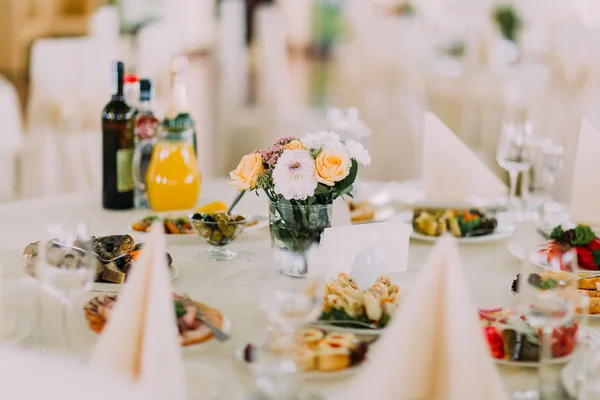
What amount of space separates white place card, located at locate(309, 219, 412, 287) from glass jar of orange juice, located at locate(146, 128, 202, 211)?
0.59m

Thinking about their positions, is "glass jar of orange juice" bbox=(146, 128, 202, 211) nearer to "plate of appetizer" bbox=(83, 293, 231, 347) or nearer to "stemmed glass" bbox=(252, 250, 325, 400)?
"plate of appetizer" bbox=(83, 293, 231, 347)

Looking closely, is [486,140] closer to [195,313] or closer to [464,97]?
[464,97]

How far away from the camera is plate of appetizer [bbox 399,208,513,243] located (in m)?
1.82

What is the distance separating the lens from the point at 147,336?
96 centimetres

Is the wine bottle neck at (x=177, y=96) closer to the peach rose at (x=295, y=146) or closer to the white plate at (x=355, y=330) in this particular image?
the peach rose at (x=295, y=146)

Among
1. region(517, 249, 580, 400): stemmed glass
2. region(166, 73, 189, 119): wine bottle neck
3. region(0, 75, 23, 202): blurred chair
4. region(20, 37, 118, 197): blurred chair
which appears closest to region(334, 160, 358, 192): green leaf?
region(517, 249, 580, 400): stemmed glass

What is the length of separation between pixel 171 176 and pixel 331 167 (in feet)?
2.04

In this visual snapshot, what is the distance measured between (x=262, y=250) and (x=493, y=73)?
9.70 ft

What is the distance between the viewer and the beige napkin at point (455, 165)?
204 cm

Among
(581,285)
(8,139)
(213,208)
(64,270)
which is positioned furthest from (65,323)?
(8,139)

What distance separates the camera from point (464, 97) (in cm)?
455

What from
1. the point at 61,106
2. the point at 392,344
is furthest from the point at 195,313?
the point at 61,106

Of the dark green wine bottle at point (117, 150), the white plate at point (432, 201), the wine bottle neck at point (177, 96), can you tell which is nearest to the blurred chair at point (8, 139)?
the dark green wine bottle at point (117, 150)

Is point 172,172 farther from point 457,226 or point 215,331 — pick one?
point 215,331
